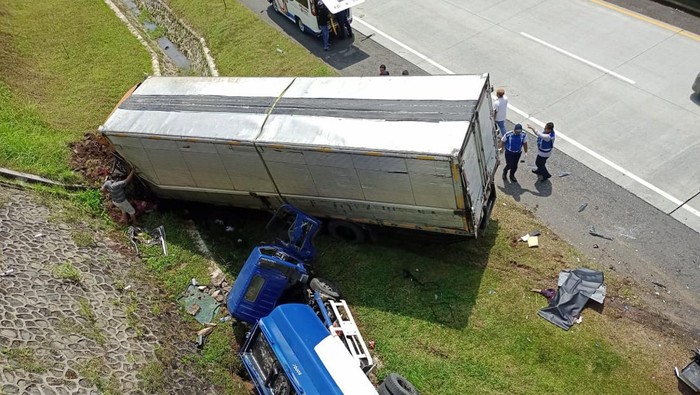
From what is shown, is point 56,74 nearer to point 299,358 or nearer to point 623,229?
point 299,358

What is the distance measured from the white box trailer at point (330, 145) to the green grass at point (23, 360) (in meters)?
5.23

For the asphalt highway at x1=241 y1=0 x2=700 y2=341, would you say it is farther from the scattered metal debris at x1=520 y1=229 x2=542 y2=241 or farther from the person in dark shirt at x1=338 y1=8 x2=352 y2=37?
the person in dark shirt at x1=338 y1=8 x2=352 y2=37

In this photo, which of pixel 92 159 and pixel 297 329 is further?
pixel 92 159

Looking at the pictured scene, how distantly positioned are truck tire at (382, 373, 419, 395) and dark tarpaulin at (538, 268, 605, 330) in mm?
3037

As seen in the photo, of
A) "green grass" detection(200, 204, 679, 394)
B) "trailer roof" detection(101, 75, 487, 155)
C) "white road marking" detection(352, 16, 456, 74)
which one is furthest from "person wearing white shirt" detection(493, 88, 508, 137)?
"white road marking" detection(352, 16, 456, 74)

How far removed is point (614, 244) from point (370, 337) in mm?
5691

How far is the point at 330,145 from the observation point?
10734 mm

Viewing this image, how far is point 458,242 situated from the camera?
12.3m

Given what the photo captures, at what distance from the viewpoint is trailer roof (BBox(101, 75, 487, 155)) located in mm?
10398

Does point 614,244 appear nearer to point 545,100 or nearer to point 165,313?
point 545,100

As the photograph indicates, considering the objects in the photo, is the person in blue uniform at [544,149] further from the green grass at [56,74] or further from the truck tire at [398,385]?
the green grass at [56,74]

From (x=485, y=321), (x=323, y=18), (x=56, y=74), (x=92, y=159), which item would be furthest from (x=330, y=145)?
(x=56, y=74)

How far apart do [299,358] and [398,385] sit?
5.92 feet

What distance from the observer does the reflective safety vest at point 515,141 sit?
12938mm
